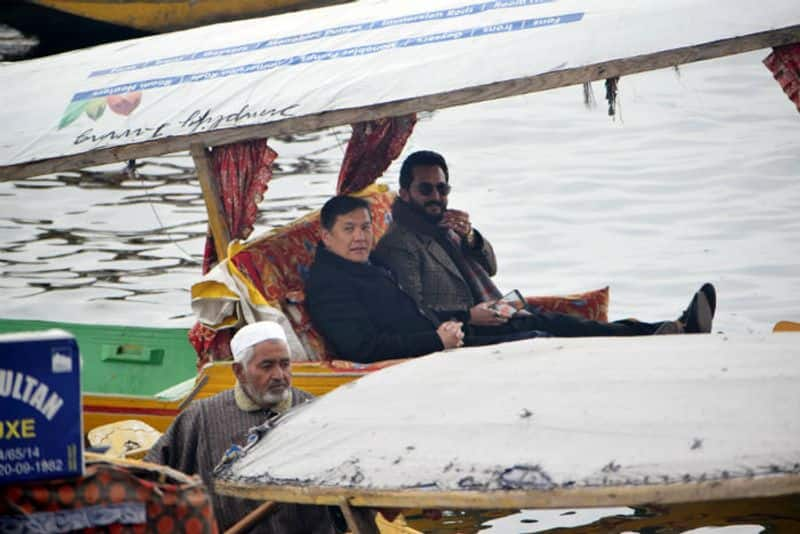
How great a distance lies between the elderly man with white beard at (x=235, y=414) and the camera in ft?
19.2

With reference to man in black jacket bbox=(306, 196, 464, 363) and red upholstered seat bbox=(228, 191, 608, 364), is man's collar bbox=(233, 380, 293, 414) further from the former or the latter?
man in black jacket bbox=(306, 196, 464, 363)

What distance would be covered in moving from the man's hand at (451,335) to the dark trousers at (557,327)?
1.67 feet

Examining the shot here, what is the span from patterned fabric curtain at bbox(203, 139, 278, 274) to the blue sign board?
4.62m

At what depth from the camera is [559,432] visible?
475 cm

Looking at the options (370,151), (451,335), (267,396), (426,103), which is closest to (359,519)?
(267,396)

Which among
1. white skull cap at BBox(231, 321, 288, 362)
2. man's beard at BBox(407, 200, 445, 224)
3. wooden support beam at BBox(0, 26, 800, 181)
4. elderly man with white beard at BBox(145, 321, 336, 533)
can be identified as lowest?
elderly man with white beard at BBox(145, 321, 336, 533)

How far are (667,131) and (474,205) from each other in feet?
13.6

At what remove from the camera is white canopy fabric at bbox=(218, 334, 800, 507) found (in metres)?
4.45

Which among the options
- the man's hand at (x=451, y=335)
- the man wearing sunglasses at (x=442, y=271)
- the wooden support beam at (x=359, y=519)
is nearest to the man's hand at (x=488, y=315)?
the man wearing sunglasses at (x=442, y=271)

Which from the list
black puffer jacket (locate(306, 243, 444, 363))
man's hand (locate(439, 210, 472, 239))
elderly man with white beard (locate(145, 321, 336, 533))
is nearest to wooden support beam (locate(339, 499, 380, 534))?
elderly man with white beard (locate(145, 321, 336, 533))

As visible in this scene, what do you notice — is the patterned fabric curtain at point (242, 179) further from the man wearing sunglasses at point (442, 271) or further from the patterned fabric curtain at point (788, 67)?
the patterned fabric curtain at point (788, 67)

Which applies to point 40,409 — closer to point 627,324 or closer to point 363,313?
point 363,313

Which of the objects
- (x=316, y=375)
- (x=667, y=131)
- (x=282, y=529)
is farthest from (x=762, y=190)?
(x=282, y=529)

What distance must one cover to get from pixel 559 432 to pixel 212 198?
3997mm
